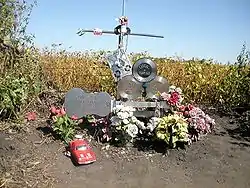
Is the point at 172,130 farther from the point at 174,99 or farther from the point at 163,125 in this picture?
the point at 174,99

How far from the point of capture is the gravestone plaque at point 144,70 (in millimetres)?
6621

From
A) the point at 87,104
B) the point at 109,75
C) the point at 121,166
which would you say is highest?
the point at 109,75

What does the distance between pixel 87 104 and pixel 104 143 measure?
753 mm

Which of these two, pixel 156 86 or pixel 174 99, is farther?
pixel 156 86

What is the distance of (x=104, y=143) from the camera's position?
6.07 m

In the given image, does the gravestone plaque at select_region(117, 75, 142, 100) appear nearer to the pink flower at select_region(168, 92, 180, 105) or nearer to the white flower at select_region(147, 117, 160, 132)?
the pink flower at select_region(168, 92, 180, 105)

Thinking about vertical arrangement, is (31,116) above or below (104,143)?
above

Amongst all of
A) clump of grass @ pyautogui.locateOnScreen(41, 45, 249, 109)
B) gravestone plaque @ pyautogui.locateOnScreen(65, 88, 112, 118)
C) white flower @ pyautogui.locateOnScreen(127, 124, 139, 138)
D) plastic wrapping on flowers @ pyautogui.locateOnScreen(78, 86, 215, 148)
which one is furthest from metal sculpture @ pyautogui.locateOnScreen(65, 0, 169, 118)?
clump of grass @ pyautogui.locateOnScreen(41, 45, 249, 109)

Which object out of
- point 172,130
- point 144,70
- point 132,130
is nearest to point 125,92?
point 144,70

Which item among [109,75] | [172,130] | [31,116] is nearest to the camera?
[172,130]

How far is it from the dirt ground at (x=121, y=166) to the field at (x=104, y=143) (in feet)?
0.04

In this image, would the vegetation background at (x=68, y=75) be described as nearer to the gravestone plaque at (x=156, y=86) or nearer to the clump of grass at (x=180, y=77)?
the clump of grass at (x=180, y=77)

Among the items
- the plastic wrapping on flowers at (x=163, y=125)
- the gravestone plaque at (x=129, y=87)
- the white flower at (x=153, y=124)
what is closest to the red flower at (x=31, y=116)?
the plastic wrapping on flowers at (x=163, y=125)

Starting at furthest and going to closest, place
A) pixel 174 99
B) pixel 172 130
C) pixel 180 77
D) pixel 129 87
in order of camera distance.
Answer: pixel 180 77 < pixel 129 87 < pixel 174 99 < pixel 172 130
